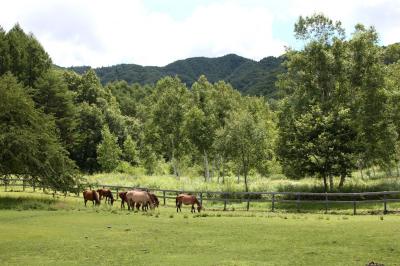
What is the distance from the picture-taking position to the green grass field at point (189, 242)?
473 inches

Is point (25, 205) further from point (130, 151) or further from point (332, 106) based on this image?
point (130, 151)

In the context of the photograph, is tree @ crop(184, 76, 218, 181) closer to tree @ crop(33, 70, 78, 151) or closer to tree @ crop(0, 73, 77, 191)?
tree @ crop(33, 70, 78, 151)

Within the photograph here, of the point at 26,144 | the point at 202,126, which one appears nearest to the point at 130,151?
the point at 202,126

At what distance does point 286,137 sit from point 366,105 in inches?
293

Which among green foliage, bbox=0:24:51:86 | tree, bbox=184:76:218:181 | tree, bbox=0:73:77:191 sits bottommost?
tree, bbox=0:73:77:191

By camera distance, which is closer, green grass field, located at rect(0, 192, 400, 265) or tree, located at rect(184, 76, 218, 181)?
green grass field, located at rect(0, 192, 400, 265)

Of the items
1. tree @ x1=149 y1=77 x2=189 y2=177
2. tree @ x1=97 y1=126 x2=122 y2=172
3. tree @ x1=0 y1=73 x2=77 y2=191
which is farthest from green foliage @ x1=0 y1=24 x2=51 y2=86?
tree @ x1=0 y1=73 x2=77 y2=191

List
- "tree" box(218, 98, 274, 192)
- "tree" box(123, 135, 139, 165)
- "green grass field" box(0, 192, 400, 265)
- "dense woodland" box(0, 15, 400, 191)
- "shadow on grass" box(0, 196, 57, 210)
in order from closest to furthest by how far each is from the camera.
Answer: "green grass field" box(0, 192, 400, 265) < "shadow on grass" box(0, 196, 57, 210) < "dense woodland" box(0, 15, 400, 191) < "tree" box(218, 98, 274, 192) < "tree" box(123, 135, 139, 165)

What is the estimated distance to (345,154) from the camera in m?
36.4

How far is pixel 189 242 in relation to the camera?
15.2 meters

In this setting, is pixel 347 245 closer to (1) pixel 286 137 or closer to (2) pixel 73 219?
(2) pixel 73 219

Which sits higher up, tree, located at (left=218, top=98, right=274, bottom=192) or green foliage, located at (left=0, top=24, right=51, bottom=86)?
green foliage, located at (left=0, top=24, right=51, bottom=86)

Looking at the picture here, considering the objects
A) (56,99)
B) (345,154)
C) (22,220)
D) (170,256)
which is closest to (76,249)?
(170,256)

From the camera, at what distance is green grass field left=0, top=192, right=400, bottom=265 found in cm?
1201
